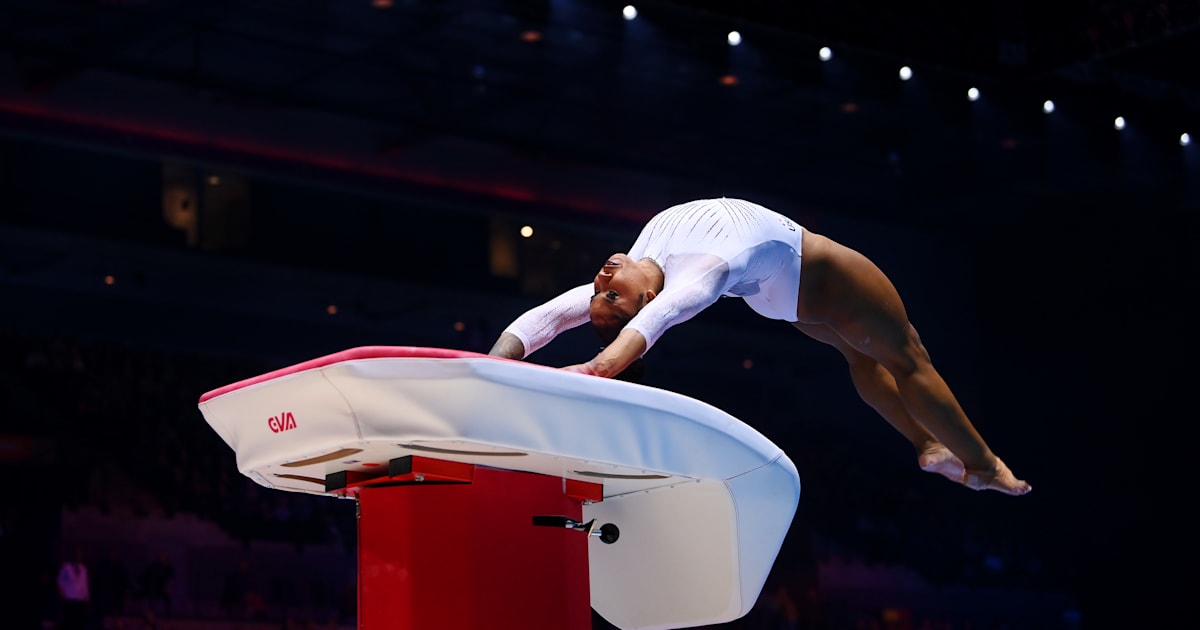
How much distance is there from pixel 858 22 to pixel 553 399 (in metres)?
A: 8.18

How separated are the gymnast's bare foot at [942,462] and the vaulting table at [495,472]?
1.27 metres

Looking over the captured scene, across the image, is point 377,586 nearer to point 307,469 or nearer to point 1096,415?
point 307,469

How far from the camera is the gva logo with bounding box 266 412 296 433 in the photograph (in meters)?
2.49

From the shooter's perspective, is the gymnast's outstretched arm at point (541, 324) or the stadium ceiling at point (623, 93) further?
the stadium ceiling at point (623, 93)

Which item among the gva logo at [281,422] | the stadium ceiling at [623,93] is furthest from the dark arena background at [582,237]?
the gva logo at [281,422]

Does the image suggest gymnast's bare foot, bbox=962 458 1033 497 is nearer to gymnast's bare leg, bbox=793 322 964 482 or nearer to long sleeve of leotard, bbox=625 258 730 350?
gymnast's bare leg, bbox=793 322 964 482

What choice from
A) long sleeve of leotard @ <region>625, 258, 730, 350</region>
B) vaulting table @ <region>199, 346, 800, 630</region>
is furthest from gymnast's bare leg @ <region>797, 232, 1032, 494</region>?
vaulting table @ <region>199, 346, 800, 630</region>

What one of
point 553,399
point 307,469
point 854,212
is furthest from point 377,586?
point 854,212

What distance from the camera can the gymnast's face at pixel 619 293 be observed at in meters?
3.21

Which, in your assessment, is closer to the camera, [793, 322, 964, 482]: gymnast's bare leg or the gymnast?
the gymnast

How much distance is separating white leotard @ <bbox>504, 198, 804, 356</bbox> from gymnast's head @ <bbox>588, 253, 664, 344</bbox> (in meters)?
0.05

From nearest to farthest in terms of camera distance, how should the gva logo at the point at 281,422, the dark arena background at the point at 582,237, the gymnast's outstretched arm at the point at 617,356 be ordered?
1. the gva logo at the point at 281,422
2. the gymnast's outstretched arm at the point at 617,356
3. the dark arena background at the point at 582,237

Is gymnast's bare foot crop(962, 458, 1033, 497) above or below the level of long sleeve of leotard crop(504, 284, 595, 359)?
below

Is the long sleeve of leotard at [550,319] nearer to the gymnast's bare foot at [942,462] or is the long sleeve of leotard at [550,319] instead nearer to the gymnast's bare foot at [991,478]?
the gymnast's bare foot at [942,462]
